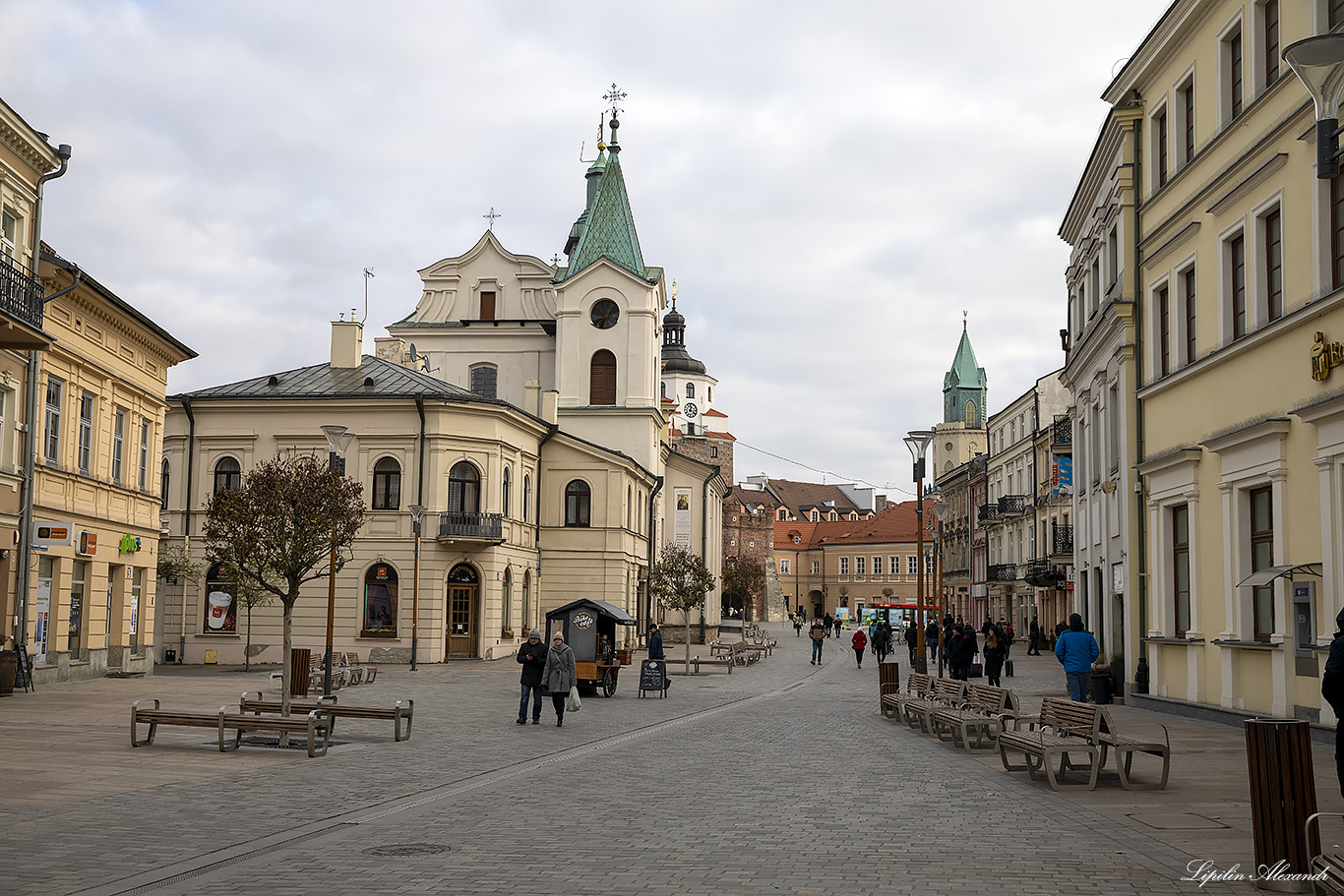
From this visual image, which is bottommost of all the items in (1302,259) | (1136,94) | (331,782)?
(331,782)

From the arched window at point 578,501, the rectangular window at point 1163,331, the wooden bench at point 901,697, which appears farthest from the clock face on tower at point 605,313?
the wooden bench at point 901,697

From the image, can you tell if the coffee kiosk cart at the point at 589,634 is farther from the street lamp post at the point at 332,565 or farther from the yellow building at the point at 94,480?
the yellow building at the point at 94,480

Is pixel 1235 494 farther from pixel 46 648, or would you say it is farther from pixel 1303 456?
pixel 46 648

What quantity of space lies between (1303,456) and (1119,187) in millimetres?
9608

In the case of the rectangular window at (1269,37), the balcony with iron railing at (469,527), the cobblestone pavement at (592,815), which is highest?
the rectangular window at (1269,37)

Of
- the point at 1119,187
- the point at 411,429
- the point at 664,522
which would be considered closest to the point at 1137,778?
the point at 1119,187

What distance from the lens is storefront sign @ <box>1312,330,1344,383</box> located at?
56.0 ft

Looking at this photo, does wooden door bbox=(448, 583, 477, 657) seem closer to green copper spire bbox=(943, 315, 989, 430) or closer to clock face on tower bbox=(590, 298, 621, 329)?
clock face on tower bbox=(590, 298, 621, 329)

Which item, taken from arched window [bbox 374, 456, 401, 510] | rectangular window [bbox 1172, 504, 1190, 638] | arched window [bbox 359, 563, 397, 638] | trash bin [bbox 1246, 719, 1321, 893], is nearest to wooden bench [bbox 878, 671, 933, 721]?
rectangular window [bbox 1172, 504, 1190, 638]

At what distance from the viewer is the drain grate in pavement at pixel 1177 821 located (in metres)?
10.6

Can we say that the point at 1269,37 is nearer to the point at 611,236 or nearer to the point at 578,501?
the point at 578,501

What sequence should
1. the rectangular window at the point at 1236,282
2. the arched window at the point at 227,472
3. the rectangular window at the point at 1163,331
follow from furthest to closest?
the arched window at the point at 227,472 → the rectangular window at the point at 1163,331 → the rectangular window at the point at 1236,282

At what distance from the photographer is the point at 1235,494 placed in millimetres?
20516

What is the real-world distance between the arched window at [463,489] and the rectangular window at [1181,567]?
86.3 feet
